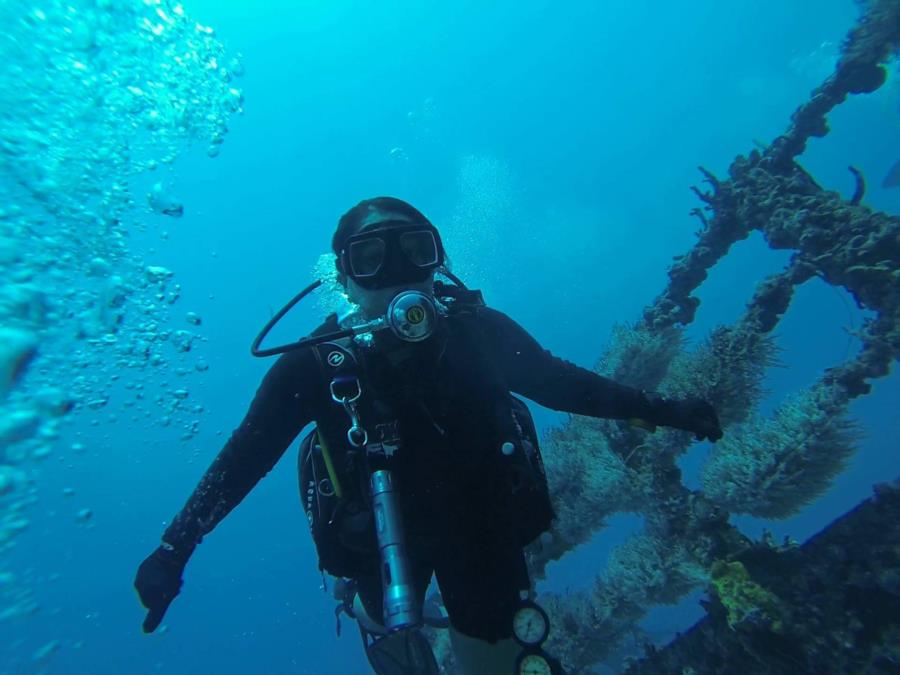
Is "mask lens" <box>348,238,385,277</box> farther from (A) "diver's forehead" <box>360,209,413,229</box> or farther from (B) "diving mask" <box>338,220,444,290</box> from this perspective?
(A) "diver's forehead" <box>360,209,413,229</box>

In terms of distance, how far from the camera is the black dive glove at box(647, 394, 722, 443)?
12.1ft

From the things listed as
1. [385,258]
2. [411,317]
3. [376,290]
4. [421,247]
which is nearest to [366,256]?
[385,258]

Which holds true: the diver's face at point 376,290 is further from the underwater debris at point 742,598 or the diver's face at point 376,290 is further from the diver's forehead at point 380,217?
the underwater debris at point 742,598

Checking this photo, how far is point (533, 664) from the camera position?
2973 mm

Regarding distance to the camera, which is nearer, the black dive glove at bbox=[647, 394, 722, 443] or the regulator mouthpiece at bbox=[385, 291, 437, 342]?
the regulator mouthpiece at bbox=[385, 291, 437, 342]

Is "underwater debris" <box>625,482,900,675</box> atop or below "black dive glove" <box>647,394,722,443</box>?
below

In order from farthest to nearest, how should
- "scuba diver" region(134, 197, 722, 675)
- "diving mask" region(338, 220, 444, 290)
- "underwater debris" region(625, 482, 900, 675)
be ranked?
1. "underwater debris" region(625, 482, 900, 675)
2. "diving mask" region(338, 220, 444, 290)
3. "scuba diver" region(134, 197, 722, 675)

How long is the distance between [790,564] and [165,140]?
12.9m

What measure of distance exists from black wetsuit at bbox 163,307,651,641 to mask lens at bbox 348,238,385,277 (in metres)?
0.59

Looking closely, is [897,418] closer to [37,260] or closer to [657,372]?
[657,372]

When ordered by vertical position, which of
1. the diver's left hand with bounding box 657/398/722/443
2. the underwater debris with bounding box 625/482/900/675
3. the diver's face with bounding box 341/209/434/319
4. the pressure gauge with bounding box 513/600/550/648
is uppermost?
the diver's face with bounding box 341/209/434/319

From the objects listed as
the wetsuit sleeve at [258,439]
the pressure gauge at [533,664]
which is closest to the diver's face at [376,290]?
the wetsuit sleeve at [258,439]

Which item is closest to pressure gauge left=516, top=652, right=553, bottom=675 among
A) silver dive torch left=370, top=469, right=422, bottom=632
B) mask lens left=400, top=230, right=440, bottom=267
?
silver dive torch left=370, top=469, right=422, bottom=632

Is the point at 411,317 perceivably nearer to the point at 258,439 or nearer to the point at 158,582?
the point at 258,439
